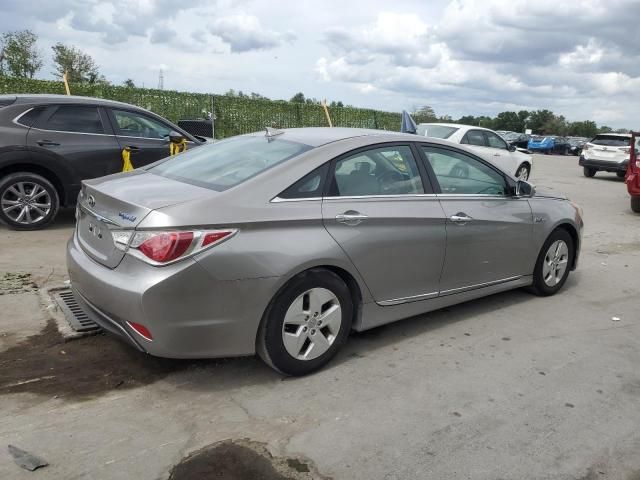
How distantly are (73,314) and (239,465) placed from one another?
7.55ft

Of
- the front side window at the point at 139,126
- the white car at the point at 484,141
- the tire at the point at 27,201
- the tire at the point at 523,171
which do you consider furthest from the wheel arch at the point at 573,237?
the tire at the point at 523,171

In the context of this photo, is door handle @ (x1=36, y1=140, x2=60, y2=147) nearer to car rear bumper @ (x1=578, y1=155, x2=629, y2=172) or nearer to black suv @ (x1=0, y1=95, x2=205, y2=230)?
black suv @ (x1=0, y1=95, x2=205, y2=230)

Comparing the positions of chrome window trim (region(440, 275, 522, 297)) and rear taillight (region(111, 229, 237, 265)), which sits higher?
rear taillight (region(111, 229, 237, 265))

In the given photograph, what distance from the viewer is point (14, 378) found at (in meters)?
3.53

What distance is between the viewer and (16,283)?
5172 mm

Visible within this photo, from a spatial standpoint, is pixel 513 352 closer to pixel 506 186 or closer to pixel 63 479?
pixel 506 186

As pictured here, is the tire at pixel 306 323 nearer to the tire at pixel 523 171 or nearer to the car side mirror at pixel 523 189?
the car side mirror at pixel 523 189

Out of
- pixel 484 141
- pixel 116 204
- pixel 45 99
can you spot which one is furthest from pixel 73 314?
pixel 484 141

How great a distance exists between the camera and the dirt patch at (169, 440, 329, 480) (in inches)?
106

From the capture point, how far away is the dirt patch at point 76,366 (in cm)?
346

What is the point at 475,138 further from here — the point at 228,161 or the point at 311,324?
the point at 311,324

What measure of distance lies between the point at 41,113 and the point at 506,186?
5623 millimetres

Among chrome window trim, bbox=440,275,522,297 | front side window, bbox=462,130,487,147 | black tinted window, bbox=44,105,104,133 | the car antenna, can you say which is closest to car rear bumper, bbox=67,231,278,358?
the car antenna

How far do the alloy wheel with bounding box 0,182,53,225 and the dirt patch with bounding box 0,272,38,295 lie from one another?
77.3 inches
